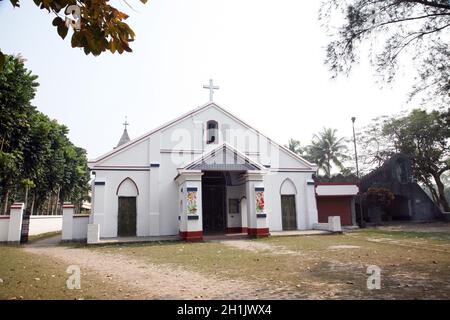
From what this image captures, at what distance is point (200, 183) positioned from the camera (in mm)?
16578

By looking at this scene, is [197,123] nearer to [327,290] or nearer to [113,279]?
[113,279]

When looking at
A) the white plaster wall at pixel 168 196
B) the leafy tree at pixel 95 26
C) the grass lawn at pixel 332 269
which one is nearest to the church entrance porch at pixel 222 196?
the white plaster wall at pixel 168 196

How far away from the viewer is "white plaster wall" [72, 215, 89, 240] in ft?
58.0

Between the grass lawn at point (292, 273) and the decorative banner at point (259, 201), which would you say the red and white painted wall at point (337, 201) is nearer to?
the decorative banner at point (259, 201)

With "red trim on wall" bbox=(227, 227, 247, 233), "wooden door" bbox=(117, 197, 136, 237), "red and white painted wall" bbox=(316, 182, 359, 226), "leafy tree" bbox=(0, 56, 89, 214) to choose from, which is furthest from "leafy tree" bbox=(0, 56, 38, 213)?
"red and white painted wall" bbox=(316, 182, 359, 226)

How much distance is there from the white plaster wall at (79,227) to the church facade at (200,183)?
78 cm

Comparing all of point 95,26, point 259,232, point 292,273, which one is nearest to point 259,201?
point 259,232

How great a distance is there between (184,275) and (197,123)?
14149 mm

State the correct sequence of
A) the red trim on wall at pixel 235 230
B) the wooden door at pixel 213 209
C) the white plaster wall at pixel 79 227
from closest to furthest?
the white plaster wall at pixel 79 227 < the red trim on wall at pixel 235 230 < the wooden door at pixel 213 209

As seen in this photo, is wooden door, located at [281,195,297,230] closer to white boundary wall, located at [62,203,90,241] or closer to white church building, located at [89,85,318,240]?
white church building, located at [89,85,318,240]

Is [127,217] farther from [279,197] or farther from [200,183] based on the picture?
[279,197]

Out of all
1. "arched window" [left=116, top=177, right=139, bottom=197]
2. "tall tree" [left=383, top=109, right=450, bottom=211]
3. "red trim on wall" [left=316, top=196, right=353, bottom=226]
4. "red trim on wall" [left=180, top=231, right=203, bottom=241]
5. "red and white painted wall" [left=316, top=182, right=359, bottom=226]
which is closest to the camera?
"red trim on wall" [left=180, top=231, right=203, bottom=241]

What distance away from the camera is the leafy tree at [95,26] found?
3148mm
